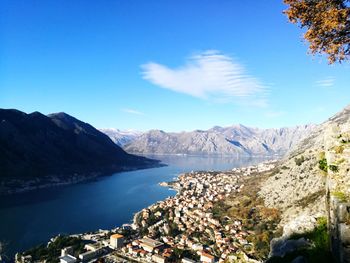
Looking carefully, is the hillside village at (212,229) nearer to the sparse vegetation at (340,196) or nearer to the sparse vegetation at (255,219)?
the sparse vegetation at (255,219)

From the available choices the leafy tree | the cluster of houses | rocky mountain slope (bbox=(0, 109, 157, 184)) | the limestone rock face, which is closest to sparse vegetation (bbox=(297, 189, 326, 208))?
the limestone rock face

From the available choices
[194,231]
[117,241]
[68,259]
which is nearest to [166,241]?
Answer: [194,231]

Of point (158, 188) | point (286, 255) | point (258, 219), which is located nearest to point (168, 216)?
point (258, 219)

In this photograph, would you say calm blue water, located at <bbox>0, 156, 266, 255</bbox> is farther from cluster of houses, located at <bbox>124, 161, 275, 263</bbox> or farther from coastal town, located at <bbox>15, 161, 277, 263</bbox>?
cluster of houses, located at <bbox>124, 161, 275, 263</bbox>

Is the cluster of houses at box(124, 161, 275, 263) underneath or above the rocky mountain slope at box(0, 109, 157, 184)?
underneath

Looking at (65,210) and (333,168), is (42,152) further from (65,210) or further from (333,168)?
(333,168)

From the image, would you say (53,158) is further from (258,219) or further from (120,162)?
(258,219)
